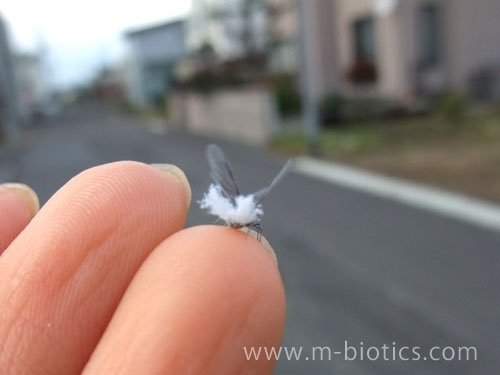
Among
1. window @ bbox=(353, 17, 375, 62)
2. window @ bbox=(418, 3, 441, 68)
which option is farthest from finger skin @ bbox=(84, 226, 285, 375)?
window @ bbox=(353, 17, 375, 62)

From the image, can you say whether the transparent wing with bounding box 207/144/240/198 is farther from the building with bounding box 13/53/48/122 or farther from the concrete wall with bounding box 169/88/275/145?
the building with bounding box 13/53/48/122

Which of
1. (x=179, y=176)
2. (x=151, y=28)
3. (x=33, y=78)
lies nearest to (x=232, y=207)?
(x=179, y=176)

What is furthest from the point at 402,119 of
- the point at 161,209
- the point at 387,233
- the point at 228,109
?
the point at 161,209

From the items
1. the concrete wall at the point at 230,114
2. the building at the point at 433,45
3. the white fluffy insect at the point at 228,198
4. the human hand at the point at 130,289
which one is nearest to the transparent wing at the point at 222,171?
the white fluffy insect at the point at 228,198

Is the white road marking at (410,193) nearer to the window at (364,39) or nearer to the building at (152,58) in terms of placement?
the window at (364,39)

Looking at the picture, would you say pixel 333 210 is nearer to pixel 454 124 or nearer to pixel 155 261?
pixel 155 261

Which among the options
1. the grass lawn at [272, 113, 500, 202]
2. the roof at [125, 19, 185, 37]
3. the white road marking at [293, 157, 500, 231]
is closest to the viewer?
the white road marking at [293, 157, 500, 231]
